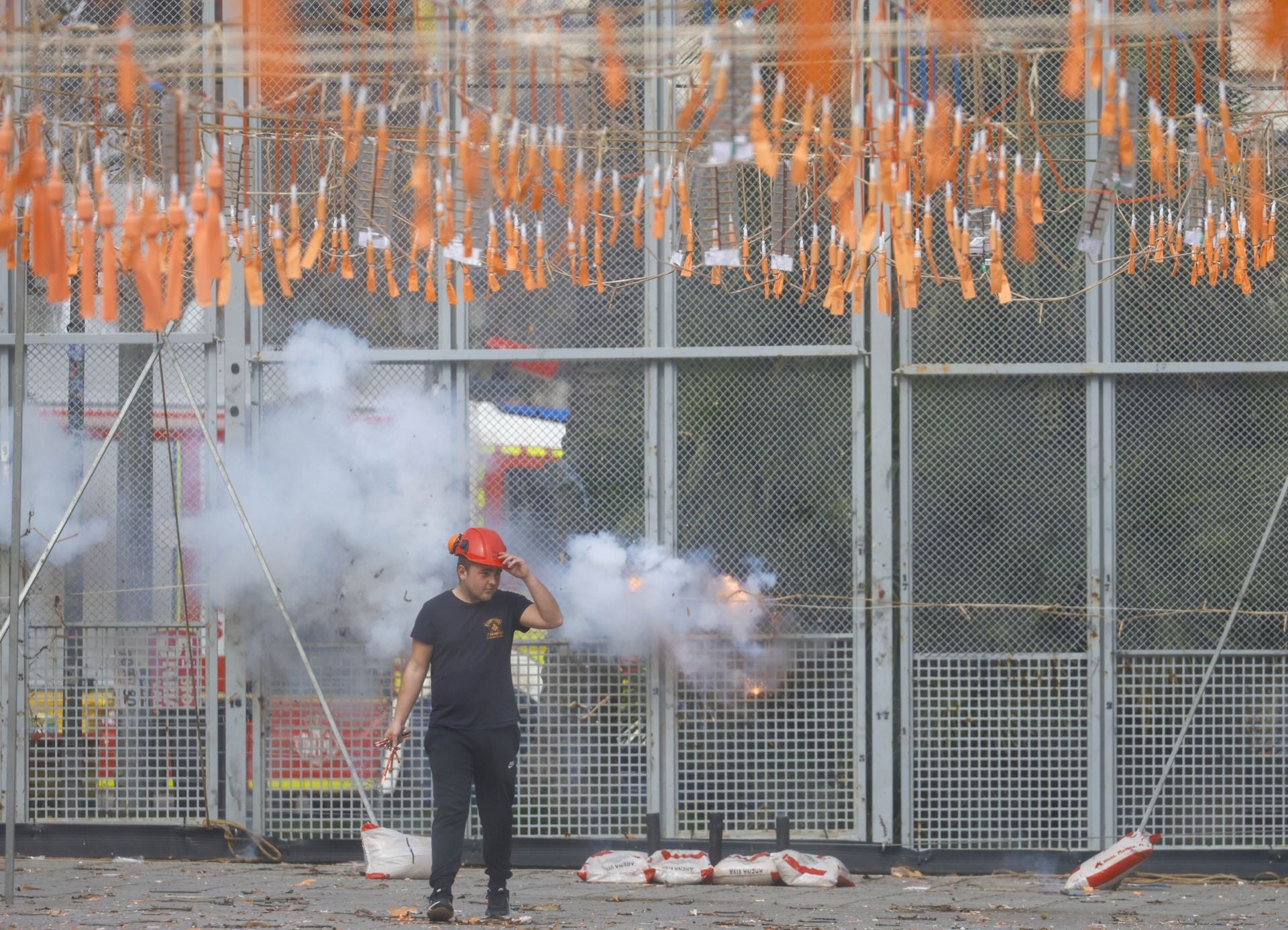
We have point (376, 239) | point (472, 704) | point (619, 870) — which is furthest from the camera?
point (619, 870)

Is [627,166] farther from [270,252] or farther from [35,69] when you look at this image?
[35,69]

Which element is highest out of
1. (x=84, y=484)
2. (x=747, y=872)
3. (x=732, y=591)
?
(x=84, y=484)

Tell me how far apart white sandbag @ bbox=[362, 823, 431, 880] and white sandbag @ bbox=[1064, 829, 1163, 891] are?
3.53 metres

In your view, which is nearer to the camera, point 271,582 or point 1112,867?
point 1112,867

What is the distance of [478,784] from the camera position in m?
8.04

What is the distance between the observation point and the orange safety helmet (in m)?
8.05

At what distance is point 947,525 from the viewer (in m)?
9.77

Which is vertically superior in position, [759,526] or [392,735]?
[759,526]

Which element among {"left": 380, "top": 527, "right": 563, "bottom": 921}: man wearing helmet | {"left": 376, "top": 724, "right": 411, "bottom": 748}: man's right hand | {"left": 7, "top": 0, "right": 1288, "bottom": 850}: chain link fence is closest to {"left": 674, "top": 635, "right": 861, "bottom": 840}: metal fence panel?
{"left": 7, "top": 0, "right": 1288, "bottom": 850}: chain link fence

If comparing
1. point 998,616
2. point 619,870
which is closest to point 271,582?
point 619,870

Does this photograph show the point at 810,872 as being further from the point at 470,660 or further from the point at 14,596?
the point at 14,596

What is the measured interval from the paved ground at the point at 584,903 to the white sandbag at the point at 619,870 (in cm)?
8

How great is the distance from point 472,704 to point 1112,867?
12.0 ft

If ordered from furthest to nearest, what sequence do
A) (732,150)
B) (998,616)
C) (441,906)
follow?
(998,616) → (441,906) → (732,150)
